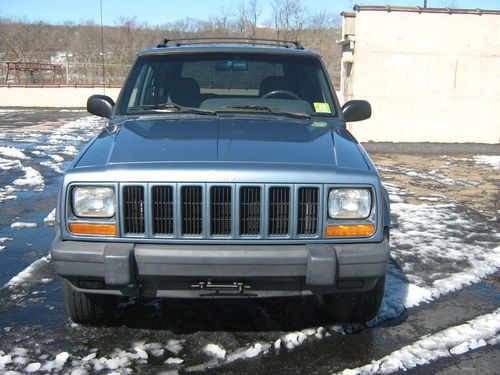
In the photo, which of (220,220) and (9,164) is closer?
(220,220)

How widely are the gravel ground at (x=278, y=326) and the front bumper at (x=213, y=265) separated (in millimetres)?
520

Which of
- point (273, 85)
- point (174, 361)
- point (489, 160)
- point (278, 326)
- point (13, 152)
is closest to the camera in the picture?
point (174, 361)

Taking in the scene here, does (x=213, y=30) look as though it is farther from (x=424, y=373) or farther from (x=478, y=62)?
(x=424, y=373)

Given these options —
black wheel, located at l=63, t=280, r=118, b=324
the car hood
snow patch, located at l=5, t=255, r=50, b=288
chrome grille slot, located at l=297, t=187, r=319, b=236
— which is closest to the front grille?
chrome grille slot, located at l=297, t=187, r=319, b=236

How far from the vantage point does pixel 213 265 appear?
298 cm

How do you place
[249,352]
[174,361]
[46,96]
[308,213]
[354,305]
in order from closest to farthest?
[308,213], [174,361], [249,352], [354,305], [46,96]

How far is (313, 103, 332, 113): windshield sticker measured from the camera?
14.4 ft

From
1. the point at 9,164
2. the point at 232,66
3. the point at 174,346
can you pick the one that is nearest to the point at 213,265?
the point at 174,346

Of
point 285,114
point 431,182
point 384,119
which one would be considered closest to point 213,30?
point 384,119

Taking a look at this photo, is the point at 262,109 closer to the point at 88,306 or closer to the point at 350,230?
the point at 350,230

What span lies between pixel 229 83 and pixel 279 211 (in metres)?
1.81

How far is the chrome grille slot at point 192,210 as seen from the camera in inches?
119

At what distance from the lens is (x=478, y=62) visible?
40.1ft

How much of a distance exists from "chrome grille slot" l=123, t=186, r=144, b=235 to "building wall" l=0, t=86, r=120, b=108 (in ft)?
80.0
